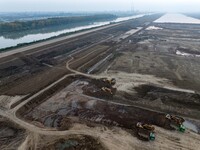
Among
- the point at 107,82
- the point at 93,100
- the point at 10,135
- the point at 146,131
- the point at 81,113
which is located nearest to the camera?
the point at 10,135

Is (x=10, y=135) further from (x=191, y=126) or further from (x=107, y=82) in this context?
(x=191, y=126)

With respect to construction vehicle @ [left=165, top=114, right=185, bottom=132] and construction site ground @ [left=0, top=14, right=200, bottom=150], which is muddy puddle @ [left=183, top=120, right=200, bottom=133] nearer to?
construction site ground @ [left=0, top=14, right=200, bottom=150]

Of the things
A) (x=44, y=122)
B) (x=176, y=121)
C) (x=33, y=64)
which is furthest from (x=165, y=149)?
(x=33, y=64)

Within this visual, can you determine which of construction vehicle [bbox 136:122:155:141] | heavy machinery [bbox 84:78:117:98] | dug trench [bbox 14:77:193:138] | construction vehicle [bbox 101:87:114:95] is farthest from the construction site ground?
construction vehicle [bbox 101:87:114:95]

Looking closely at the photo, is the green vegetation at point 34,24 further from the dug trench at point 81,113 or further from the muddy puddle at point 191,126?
the muddy puddle at point 191,126

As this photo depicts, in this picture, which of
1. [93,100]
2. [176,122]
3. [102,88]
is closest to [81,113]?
[93,100]

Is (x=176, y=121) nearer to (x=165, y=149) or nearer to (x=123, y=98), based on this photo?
(x=165, y=149)
